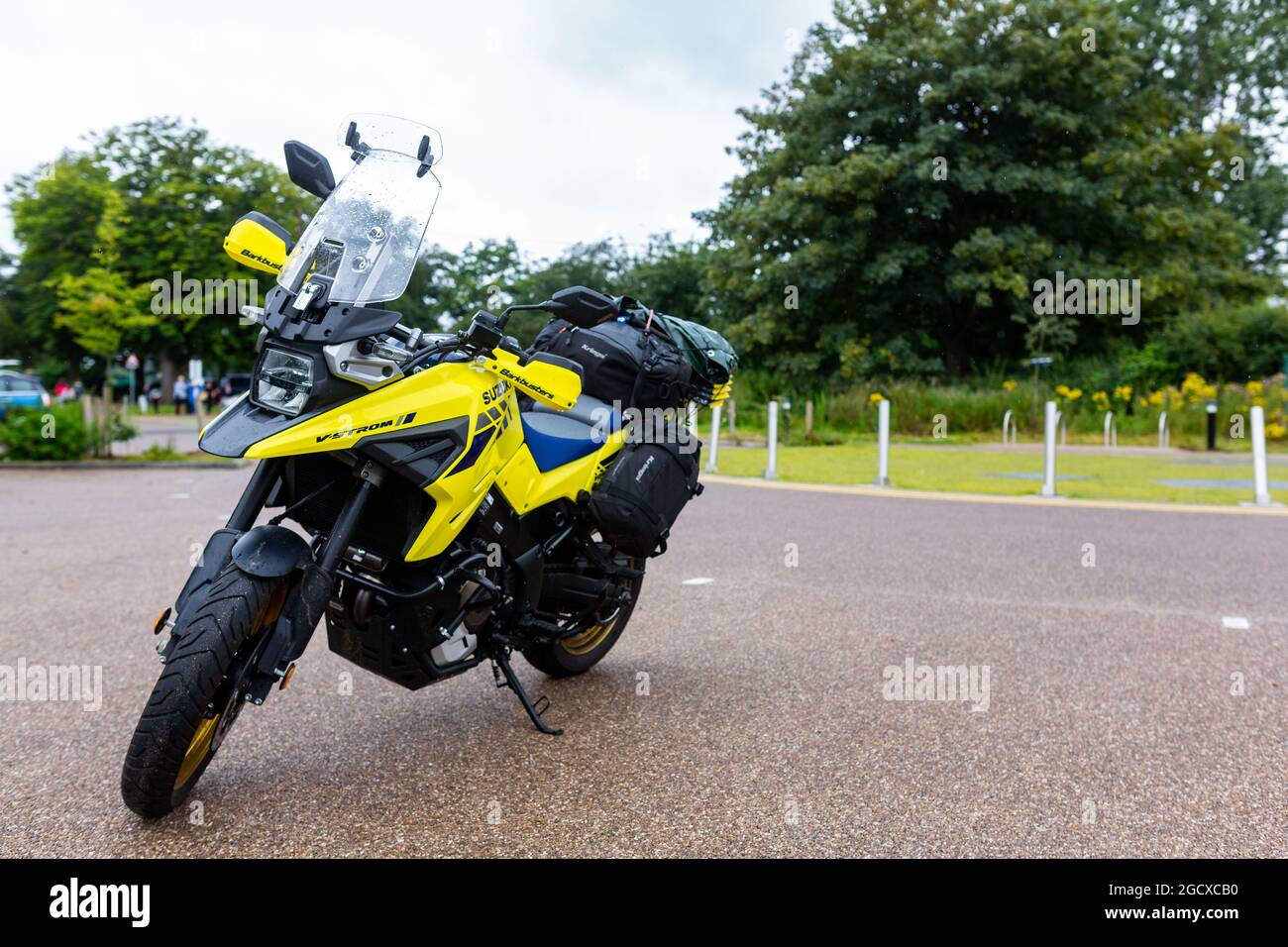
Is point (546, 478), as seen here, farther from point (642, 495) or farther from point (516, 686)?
point (516, 686)

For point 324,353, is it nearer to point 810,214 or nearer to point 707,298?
point 810,214

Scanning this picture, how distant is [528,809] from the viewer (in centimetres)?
340

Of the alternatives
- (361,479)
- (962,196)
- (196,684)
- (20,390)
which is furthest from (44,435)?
(962,196)

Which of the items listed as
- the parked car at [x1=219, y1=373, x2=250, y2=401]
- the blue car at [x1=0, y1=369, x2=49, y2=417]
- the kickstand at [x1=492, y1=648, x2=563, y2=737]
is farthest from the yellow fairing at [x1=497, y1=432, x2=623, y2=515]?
the parked car at [x1=219, y1=373, x2=250, y2=401]

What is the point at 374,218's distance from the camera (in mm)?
3412

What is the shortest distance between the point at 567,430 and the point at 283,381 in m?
1.36

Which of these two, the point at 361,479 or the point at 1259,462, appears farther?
the point at 1259,462

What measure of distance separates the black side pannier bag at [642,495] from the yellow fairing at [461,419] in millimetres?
400

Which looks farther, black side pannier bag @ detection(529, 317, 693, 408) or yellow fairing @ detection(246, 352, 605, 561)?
black side pannier bag @ detection(529, 317, 693, 408)

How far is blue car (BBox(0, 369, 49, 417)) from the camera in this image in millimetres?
29453

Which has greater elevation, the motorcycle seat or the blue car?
the blue car

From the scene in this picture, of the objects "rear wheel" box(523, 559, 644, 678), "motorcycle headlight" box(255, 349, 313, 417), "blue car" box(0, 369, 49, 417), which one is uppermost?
"blue car" box(0, 369, 49, 417)

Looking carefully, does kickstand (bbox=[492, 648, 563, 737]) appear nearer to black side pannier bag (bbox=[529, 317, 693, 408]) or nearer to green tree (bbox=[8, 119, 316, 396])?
black side pannier bag (bbox=[529, 317, 693, 408])

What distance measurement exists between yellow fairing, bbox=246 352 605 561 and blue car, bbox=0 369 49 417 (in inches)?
1160
